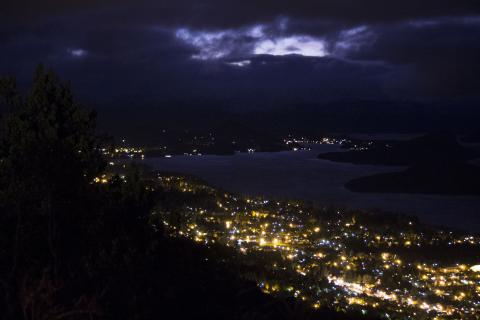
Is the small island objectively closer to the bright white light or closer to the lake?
the lake

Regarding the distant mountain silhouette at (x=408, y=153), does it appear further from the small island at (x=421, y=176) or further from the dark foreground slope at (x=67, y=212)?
the dark foreground slope at (x=67, y=212)

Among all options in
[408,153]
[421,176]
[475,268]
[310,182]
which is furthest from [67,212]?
[408,153]

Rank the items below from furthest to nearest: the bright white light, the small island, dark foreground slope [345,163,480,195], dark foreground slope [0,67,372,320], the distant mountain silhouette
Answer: the distant mountain silhouette
the small island
dark foreground slope [345,163,480,195]
the bright white light
dark foreground slope [0,67,372,320]

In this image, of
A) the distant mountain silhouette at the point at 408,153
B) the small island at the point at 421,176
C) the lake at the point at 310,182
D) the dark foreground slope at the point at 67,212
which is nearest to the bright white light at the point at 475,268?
the lake at the point at 310,182

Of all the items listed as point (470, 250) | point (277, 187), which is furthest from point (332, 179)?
point (470, 250)

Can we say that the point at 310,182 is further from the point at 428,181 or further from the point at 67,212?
the point at 67,212

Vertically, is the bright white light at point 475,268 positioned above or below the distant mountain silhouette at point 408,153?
below

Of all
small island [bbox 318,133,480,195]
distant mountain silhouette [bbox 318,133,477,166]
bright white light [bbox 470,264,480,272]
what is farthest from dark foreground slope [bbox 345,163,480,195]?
bright white light [bbox 470,264,480,272]

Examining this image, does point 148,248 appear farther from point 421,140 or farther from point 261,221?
point 421,140

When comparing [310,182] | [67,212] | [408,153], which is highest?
[67,212]
